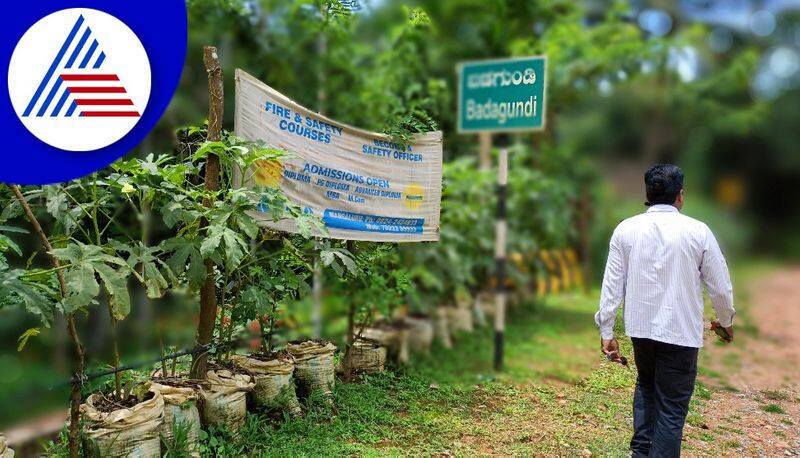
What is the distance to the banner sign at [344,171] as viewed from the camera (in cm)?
389

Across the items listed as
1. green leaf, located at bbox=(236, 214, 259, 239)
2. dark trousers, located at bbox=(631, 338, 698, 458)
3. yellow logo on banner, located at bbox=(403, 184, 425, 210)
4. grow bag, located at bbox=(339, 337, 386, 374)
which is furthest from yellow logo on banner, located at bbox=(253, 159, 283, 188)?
dark trousers, located at bbox=(631, 338, 698, 458)

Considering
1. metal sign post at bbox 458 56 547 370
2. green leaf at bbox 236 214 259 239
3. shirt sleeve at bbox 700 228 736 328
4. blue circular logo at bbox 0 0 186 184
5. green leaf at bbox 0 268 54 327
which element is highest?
metal sign post at bbox 458 56 547 370

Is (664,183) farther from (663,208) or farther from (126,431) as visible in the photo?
(126,431)

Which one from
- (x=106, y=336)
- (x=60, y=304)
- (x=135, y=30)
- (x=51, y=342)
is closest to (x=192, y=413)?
(x=60, y=304)

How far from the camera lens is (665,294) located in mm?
3404

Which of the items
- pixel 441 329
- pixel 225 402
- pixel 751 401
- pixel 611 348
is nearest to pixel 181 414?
pixel 225 402

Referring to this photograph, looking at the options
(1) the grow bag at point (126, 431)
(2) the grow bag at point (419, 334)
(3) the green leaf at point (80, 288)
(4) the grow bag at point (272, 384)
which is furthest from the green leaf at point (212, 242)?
(2) the grow bag at point (419, 334)

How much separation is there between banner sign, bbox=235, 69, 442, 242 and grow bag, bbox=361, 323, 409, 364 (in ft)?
4.23

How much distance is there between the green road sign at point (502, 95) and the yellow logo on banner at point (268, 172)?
7.48 ft

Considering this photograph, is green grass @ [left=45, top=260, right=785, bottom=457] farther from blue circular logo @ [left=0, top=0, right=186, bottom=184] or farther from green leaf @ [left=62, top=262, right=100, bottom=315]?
blue circular logo @ [left=0, top=0, right=186, bottom=184]

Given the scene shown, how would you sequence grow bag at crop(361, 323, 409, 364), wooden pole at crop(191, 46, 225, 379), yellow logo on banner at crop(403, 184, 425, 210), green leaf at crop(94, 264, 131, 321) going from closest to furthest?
green leaf at crop(94, 264, 131, 321), wooden pole at crop(191, 46, 225, 379), yellow logo on banner at crop(403, 184, 425, 210), grow bag at crop(361, 323, 409, 364)

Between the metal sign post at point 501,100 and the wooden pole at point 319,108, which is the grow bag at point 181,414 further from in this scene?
the wooden pole at point 319,108

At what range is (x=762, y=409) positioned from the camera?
14.3 feet

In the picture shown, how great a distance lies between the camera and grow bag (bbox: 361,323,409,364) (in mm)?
5793
